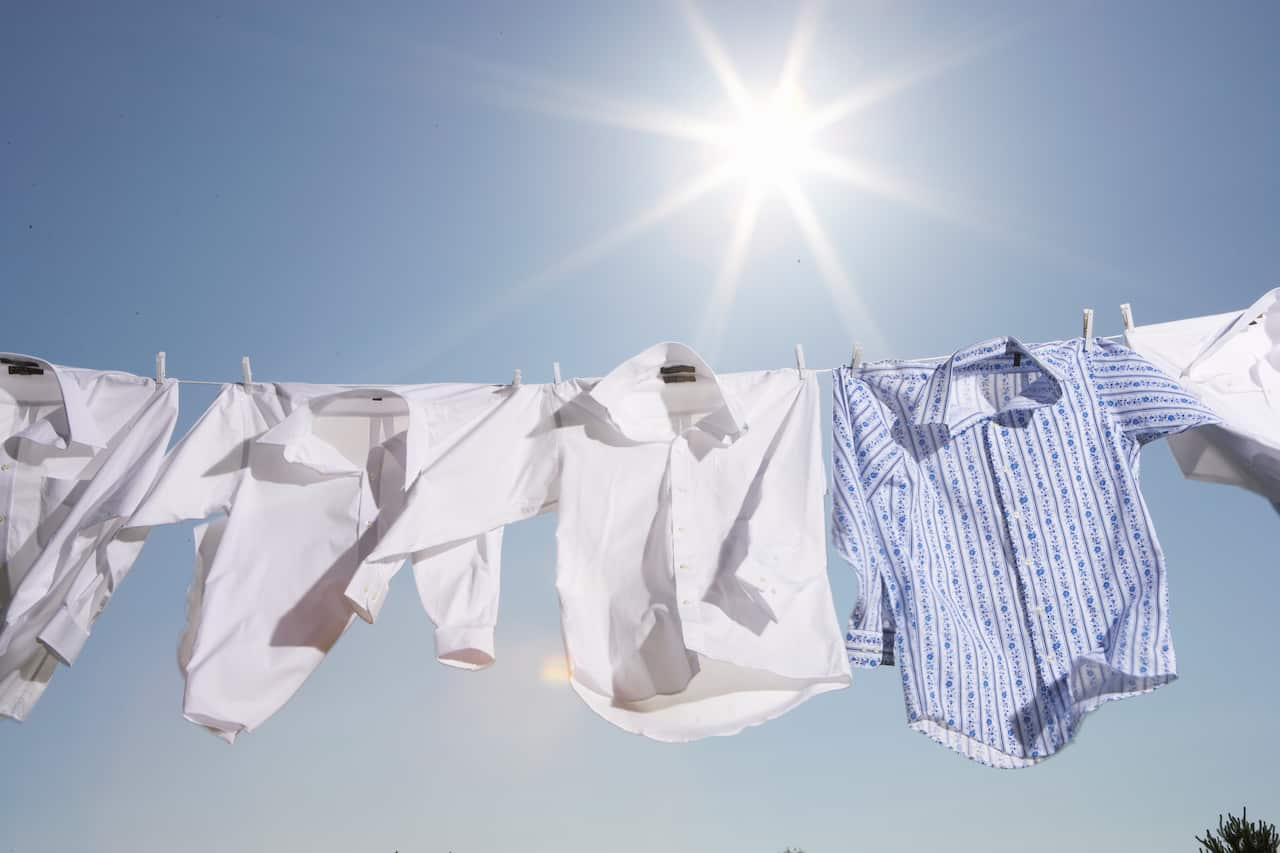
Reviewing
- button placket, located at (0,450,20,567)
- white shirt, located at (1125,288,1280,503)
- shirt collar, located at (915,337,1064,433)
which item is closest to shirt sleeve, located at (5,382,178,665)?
button placket, located at (0,450,20,567)

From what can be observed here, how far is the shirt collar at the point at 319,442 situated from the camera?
10.0 feet

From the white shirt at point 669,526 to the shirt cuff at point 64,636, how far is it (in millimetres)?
816

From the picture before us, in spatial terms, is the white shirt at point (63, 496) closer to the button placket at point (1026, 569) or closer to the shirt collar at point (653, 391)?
the shirt collar at point (653, 391)

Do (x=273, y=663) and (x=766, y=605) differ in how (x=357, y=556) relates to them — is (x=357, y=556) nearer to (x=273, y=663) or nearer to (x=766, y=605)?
(x=273, y=663)

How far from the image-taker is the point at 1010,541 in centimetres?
300

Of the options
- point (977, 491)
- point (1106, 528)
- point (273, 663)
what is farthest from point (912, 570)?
point (273, 663)

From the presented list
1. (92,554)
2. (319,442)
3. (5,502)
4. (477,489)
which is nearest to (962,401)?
(477,489)

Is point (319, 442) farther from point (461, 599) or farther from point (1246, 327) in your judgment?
point (1246, 327)

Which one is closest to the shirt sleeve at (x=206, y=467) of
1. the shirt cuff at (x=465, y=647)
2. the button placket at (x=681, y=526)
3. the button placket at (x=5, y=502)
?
the button placket at (x=5, y=502)

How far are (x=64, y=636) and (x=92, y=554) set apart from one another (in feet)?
0.79

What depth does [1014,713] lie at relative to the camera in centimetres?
289

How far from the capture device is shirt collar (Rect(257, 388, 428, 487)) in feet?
10.0

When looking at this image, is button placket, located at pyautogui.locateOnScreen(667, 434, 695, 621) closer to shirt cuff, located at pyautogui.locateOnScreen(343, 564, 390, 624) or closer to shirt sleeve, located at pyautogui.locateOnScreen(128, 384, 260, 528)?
shirt cuff, located at pyautogui.locateOnScreen(343, 564, 390, 624)

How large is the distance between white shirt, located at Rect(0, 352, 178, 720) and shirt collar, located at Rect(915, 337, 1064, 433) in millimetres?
2311
